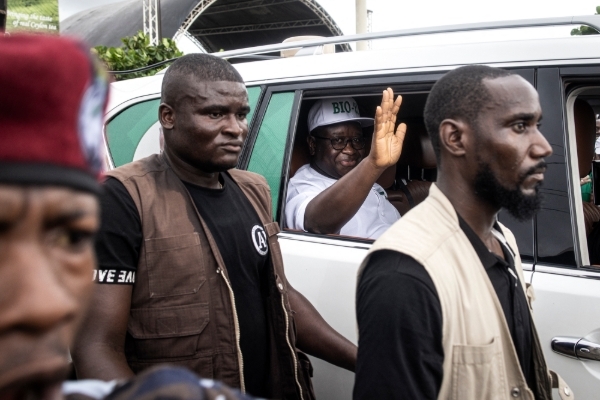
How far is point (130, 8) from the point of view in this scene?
30672 mm

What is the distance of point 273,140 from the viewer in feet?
10.3

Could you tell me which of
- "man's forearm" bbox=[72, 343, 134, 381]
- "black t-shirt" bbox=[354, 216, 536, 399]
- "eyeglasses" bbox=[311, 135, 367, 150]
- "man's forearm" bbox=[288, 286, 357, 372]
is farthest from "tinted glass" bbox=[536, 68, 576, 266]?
"man's forearm" bbox=[72, 343, 134, 381]

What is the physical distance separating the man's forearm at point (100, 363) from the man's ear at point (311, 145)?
1.89 metres

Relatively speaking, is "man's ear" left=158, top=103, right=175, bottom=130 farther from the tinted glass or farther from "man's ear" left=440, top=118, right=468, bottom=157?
the tinted glass

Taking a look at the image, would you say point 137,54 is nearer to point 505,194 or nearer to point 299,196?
point 299,196

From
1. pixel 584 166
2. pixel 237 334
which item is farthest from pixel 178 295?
pixel 584 166

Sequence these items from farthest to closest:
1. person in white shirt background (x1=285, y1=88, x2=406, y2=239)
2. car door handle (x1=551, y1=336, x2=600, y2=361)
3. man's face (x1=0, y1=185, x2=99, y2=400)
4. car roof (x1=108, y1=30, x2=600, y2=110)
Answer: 1. person in white shirt background (x1=285, y1=88, x2=406, y2=239)
2. car roof (x1=108, y1=30, x2=600, y2=110)
3. car door handle (x1=551, y1=336, x2=600, y2=361)
4. man's face (x1=0, y1=185, x2=99, y2=400)

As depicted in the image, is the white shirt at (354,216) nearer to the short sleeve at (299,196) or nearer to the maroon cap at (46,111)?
the short sleeve at (299,196)

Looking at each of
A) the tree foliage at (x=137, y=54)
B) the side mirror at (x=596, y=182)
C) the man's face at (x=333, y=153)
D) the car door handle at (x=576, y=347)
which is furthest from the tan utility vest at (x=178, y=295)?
the tree foliage at (x=137, y=54)

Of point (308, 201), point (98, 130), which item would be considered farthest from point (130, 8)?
point (98, 130)

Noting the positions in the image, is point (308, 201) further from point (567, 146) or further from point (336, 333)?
point (567, 146)

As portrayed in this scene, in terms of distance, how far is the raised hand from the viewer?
2852 mm

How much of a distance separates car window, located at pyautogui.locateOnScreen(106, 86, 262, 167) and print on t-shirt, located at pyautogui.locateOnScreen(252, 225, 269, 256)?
1.40m

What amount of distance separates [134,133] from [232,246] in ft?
5.38
